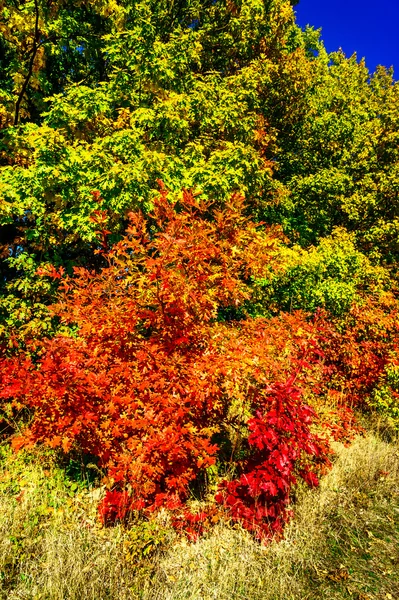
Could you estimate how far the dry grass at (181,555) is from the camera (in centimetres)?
318

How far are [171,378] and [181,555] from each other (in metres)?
1.81

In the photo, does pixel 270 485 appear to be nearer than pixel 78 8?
Yes

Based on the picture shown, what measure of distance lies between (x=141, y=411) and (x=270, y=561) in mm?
1947

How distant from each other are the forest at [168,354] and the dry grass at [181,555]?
2 cm

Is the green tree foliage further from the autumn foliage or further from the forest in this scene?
the autumn foliage

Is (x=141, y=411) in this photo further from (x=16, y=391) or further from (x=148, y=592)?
(x=16, y=391)

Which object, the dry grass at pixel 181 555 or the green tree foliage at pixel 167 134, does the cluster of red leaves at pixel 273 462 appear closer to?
the dry grass at pixel 181 555

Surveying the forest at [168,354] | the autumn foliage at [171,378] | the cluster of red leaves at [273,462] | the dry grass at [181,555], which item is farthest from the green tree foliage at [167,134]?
the dry grass at [181,555]

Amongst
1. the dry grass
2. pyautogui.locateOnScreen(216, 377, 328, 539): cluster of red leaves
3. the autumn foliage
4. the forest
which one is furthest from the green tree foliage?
the dry grass

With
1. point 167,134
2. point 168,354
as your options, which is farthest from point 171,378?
point 167,134

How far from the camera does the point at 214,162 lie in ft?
21.7

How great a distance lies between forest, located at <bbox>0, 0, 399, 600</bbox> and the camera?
3572mm

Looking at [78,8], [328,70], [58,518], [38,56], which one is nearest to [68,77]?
[38,56]

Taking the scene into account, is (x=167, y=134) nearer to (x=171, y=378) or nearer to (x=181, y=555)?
(x=171, y=378)
